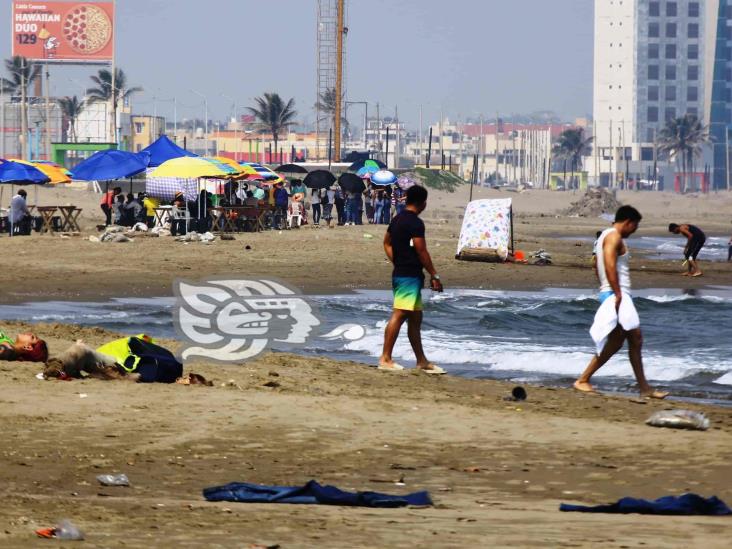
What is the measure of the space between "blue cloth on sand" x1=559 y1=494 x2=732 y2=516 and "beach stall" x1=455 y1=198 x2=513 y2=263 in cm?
2089

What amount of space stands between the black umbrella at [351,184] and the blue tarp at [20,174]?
886cm

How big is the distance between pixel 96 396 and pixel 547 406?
10.0 ft

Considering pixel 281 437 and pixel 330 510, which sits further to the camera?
pixel 281 437

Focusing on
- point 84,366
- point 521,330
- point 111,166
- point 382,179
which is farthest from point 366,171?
point 84,366

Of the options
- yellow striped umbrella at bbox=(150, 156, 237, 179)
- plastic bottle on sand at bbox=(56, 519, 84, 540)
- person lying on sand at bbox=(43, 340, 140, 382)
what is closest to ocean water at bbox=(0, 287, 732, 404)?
person lying on sand at bbox=(43, 340, 140, 382)

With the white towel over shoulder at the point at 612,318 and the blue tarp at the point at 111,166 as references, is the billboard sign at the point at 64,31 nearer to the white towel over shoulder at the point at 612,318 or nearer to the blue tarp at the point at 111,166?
the blue tarp at the point at 111,166

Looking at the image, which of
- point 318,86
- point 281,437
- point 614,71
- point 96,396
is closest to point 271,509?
A: point 281,437

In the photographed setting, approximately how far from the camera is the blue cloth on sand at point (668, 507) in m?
6.01

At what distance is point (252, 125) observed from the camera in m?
114

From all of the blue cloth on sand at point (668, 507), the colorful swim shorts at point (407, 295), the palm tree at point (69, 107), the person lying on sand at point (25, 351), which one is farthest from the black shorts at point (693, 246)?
the palm tree at point (69, 107)

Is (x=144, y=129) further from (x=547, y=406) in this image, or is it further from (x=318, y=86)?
(x=547, y=406)

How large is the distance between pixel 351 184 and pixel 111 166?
8137 millimetres

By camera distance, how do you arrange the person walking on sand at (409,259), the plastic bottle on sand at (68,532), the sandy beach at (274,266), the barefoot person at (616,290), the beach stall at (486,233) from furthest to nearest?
the beach stall at (486,233), the sandy beach at (274,266), the person walking on sand at (409,259), the barefoot person at (616,290), the plastic bottle on sand at (68,532)

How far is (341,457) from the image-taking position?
7.67 metres
